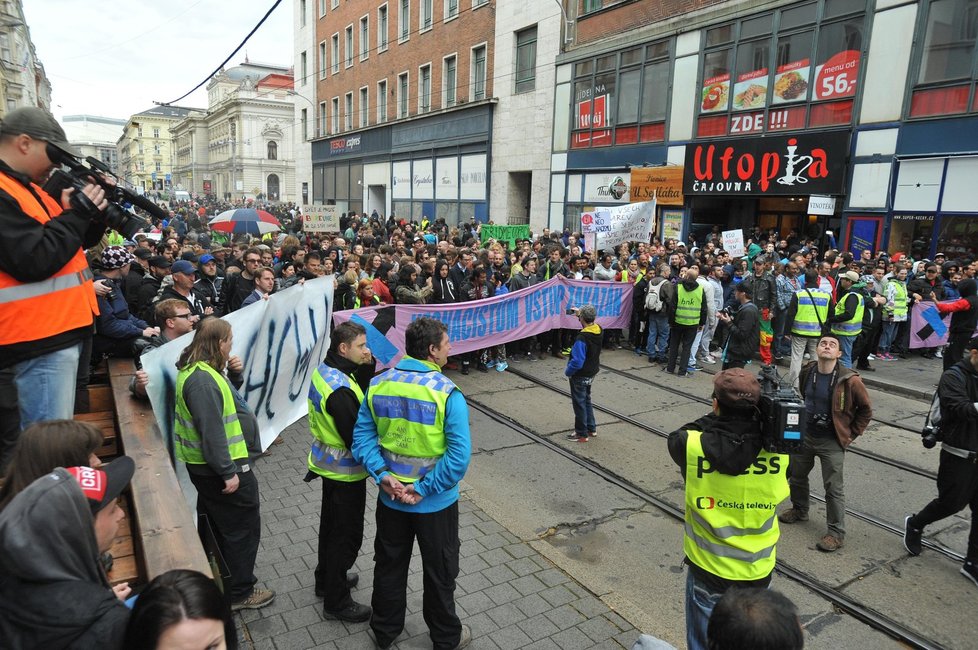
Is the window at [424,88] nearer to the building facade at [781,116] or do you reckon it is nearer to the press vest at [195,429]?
the building facade at [781,116]

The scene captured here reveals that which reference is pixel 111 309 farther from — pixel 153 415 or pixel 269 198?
pixel 269 198

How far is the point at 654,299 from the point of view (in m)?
11.7

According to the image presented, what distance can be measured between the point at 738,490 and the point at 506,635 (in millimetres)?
1774

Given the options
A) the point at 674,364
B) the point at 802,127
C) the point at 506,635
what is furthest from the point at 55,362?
the point at 802,127

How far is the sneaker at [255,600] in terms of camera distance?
158 inches

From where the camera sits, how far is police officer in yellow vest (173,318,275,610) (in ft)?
12.1

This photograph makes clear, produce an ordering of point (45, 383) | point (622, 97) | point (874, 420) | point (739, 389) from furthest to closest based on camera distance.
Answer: point (622, 97) < point (874, 420) < point (739, 389) < point (45, 383)

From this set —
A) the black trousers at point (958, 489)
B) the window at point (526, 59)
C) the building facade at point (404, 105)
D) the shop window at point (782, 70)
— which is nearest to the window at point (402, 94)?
the building facade at point (404, 105)

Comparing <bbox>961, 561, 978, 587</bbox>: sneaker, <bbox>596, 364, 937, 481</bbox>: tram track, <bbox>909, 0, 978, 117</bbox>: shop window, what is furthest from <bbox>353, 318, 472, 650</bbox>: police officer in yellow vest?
<bbox>909, 0, 978, 117</bbox>: shop window

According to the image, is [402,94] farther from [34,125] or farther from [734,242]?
[34,125]

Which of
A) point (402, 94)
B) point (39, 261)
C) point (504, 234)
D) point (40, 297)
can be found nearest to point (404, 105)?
point (402, 94)

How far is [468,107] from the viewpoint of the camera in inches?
1171

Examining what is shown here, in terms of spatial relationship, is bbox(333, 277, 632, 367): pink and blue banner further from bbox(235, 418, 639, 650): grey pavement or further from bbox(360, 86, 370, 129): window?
bbox(360, 86, 370, 129): window

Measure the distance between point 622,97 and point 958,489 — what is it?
19.7 m
